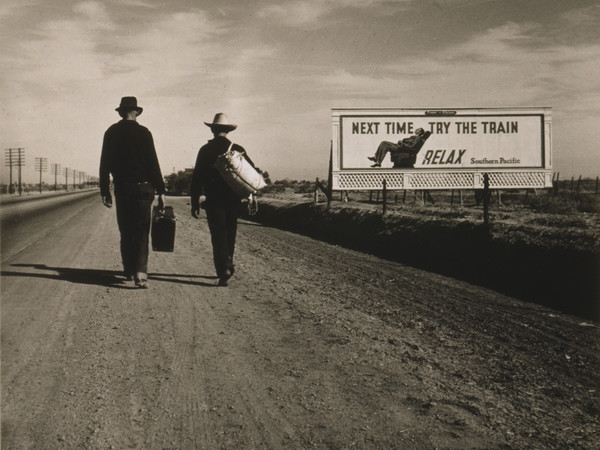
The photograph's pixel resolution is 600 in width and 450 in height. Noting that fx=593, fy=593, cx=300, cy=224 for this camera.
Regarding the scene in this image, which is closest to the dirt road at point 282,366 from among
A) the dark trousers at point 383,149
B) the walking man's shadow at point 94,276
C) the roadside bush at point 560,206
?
the walking man's shadow at point 94,276

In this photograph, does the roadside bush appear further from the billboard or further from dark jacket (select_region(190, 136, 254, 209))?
dark jacket (select_region(190, 136, 254, 209))

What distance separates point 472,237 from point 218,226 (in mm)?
5883

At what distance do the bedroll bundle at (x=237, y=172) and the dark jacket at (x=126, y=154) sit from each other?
0.88m

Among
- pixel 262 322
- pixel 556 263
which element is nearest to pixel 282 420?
pixel 262 322

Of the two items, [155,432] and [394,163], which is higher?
[394,163]

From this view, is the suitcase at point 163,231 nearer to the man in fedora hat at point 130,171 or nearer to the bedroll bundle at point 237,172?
the man in fedora hat at point 130,171

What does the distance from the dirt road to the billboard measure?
17051 millimetres

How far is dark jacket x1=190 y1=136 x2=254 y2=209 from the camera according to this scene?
7301 mm

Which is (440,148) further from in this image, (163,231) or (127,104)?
(127,104)

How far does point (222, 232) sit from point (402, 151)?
18.7 metres

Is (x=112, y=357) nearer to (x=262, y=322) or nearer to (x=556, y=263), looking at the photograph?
(x=262, y=322)

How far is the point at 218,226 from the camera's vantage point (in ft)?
23.9

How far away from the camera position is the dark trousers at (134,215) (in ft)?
23.0

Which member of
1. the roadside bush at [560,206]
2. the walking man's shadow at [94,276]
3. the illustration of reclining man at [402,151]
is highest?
the illustration of reclining man at [402,151]
